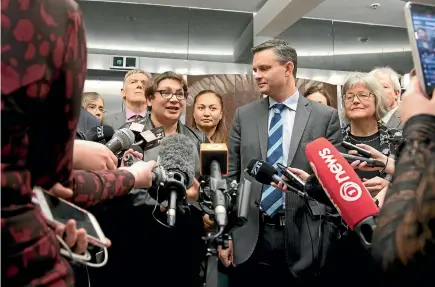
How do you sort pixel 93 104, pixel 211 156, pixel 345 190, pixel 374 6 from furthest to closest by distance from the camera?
1. pixel 374 6
2. pixel 93 104
3. pixel 211 156
4. pixel 345 190

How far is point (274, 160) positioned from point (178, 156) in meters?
0.75

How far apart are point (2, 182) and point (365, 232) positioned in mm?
873

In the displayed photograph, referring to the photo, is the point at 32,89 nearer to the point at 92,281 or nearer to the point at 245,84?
the point at 92,281

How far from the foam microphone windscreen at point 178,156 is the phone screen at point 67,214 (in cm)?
67

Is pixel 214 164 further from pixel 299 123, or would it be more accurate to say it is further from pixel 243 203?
pixel 299 123

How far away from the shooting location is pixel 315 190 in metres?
1.46

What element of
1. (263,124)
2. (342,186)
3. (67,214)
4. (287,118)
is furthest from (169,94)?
(67,214)

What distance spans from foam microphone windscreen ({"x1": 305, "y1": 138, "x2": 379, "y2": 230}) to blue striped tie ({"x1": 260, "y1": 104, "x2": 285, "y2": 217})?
72 centimetres

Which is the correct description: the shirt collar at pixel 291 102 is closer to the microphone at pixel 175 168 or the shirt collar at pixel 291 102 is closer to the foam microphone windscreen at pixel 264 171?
the foam microphone windscreen at pixel 264 171

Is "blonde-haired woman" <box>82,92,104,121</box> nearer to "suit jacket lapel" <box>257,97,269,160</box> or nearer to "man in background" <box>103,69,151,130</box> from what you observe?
"man in background" <box>103,69,151,130</box>

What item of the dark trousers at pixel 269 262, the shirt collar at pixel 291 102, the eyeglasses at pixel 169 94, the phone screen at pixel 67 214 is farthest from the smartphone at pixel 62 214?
the shirt collar at pixel 291 102

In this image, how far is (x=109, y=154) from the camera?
4.00 ft

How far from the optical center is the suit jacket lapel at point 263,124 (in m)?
2.23

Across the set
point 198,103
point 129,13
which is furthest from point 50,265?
point 129,13
